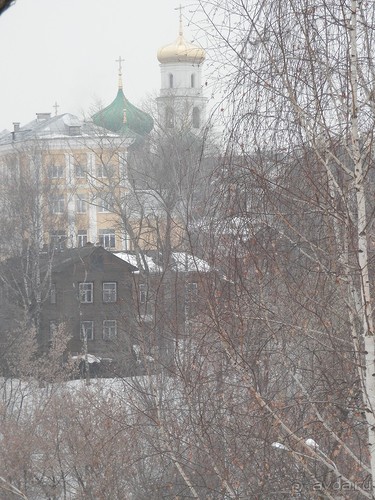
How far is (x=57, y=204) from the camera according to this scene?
35344 mm

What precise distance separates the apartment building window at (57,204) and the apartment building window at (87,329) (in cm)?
492

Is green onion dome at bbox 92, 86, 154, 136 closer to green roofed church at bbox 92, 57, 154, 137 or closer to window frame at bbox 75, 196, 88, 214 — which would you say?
green roofed church at bbox 92, 57, 154, 137

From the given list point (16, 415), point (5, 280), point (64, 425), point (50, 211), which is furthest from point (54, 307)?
point (64, 425)

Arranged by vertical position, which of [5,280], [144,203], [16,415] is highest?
[144,203]

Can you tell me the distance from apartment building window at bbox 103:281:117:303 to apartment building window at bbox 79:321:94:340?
0.82 metres

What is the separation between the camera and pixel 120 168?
28.7m

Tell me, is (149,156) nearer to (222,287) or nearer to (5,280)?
(5,280)

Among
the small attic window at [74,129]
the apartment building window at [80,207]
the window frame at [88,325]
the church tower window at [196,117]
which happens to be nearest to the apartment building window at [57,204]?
the apartment building window at [80,207]

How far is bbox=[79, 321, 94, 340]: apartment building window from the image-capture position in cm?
2970

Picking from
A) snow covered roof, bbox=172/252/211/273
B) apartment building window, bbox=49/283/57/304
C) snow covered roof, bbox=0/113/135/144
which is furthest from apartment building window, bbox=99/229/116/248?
snow covered roof, bbox=172/252/211/273

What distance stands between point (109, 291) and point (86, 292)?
688 mm

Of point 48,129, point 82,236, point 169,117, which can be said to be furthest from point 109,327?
point 48,129

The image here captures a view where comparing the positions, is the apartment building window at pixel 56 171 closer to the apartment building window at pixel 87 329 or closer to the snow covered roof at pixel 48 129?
the snow covered roof at pixel 48 129

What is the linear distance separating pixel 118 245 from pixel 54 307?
10825mm
